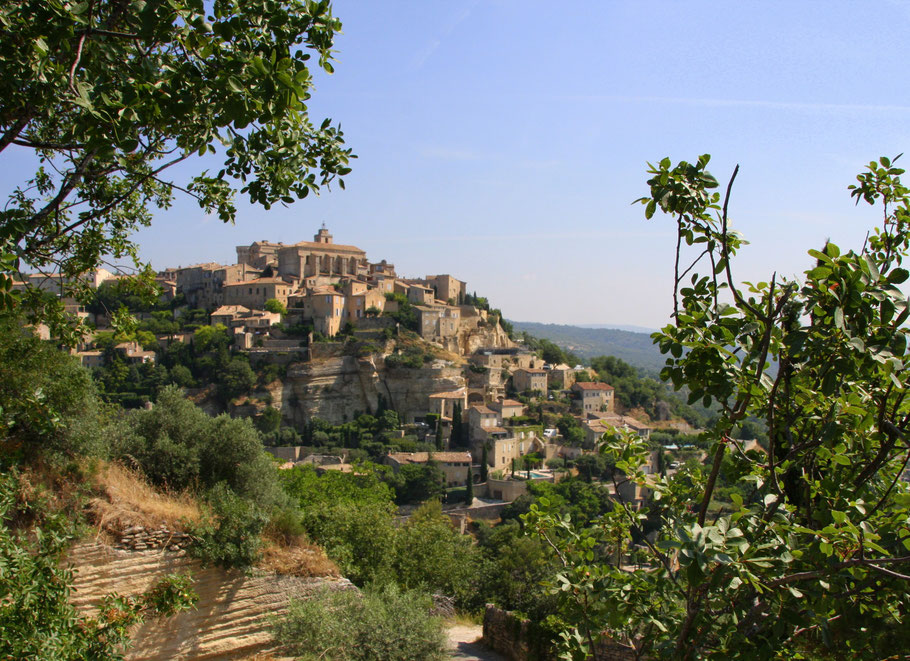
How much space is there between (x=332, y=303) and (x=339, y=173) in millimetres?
47399

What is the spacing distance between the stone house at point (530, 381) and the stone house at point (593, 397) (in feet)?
8.92

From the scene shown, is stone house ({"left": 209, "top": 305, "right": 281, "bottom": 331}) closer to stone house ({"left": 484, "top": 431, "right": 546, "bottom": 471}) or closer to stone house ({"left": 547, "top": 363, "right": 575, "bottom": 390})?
stone house ({"left": 484, "top": 431, "right": 546, "bottom": 471})

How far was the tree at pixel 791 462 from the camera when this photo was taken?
6.56ft

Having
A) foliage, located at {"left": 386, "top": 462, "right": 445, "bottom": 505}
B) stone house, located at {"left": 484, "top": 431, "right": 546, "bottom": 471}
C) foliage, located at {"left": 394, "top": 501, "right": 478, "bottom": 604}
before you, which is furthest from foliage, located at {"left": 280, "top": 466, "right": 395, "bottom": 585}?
stone house, located at {"left": 484, "top": 431, "right": 546, "bottom": 471}

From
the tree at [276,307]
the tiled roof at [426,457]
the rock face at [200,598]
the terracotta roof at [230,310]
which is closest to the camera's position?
the rock face at [200,598]

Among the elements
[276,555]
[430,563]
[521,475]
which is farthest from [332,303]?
[276,555]

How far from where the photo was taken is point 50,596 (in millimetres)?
3607

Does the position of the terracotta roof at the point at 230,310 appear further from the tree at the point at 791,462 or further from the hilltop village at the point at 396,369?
the tree at the point at 791,462

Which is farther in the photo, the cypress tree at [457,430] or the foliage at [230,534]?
the cypress tree at [457,430]

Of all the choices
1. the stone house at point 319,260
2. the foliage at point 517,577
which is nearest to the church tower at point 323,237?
the stone house at point 319,260

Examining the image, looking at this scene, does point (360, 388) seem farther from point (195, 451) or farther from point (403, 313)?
point (195, 451)

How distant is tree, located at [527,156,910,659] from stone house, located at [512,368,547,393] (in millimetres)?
50112

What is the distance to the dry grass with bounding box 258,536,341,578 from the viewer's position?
22.8ft

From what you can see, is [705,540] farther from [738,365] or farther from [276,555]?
[276,555]
